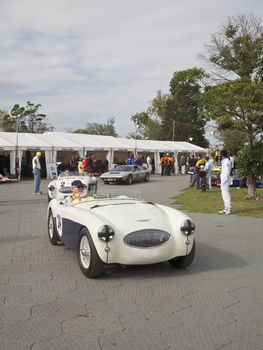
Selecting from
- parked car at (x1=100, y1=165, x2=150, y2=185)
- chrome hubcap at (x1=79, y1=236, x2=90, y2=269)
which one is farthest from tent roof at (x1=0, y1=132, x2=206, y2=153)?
chrome hubcap at (x1=79, y1=236, x2=90, y2=269)

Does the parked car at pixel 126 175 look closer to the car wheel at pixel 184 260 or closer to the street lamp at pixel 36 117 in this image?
the car wheel at pixel 184 260

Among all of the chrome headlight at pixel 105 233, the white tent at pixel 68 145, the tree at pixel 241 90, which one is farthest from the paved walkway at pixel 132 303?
the white tent at pixel 68 145

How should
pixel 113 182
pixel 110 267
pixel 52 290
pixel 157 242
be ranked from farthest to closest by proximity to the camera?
pixel 113 182 → pixel 110 267 → pixel 157 242 → pixel 52 290

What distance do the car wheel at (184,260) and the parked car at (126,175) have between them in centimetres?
1984

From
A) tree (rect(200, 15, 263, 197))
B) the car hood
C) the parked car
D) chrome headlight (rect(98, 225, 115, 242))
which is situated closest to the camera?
chrome headlight (rect(98, 225, 115, 242))

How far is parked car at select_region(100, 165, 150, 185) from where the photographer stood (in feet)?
84.9

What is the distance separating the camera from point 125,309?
4.38 metres

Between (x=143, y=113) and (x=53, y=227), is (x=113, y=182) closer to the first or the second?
(x=53, y=227)

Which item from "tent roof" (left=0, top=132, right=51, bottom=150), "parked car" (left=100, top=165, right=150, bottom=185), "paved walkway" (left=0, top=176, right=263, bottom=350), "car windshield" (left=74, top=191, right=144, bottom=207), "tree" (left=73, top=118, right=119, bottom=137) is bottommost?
"paved walkway" (left=0, top=176, right=263, bottom=350)

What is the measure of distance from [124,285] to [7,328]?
1.68 meters

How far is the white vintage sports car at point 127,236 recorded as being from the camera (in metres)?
5.36

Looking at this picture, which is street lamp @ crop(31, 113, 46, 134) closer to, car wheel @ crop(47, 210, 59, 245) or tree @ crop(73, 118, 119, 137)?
tree @ crop(73, 118, 119, 137)

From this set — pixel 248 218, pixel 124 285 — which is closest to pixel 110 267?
pixel 124 285

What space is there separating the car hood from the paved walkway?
2.15 ft
